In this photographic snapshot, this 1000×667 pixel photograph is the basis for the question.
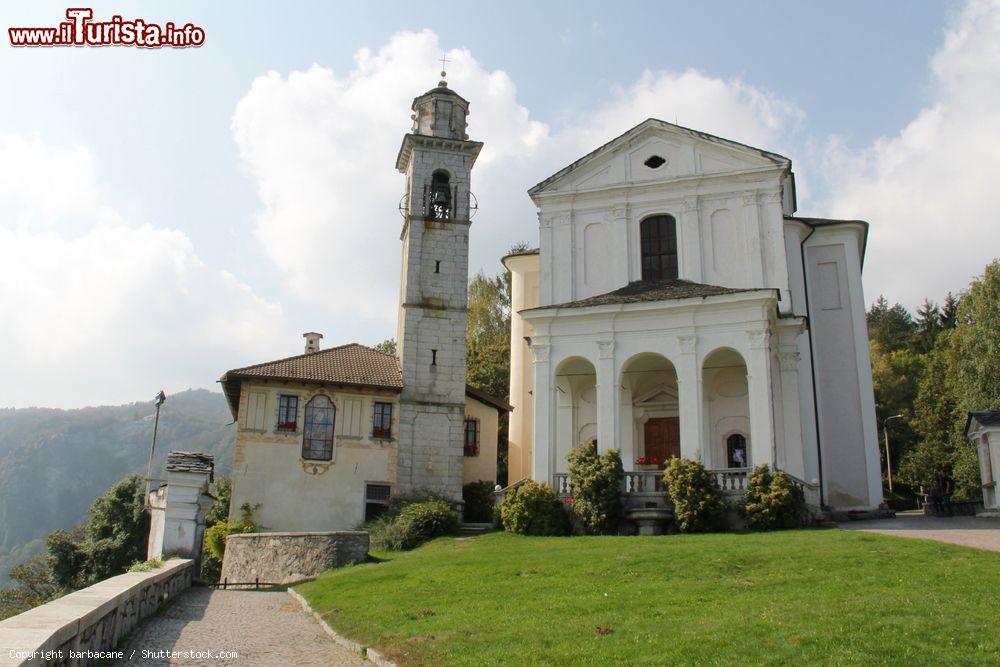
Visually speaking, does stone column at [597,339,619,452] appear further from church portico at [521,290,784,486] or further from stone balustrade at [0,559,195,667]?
stone balustrade at [0,559,195,667]

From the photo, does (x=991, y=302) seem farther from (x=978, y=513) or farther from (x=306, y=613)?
(x=306, y=613)

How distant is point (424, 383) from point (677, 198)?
11.2 m

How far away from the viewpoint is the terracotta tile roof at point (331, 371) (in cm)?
2938

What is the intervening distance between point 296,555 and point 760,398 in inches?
511

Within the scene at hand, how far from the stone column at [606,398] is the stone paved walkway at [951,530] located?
669 cm

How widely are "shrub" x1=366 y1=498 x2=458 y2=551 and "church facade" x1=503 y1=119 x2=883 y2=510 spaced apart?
3.10 m

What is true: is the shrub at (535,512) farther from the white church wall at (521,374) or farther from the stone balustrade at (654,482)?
the white church wall at (521,374)

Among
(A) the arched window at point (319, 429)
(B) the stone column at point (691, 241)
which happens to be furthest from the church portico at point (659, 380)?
(A) the arched window at point (319, 429)

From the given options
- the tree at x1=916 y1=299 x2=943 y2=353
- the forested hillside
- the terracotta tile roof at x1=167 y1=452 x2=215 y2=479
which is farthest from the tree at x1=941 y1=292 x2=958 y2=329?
the forested hillside

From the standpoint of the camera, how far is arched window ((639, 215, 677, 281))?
2958cm

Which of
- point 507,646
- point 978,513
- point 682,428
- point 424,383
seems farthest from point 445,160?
point 507,646

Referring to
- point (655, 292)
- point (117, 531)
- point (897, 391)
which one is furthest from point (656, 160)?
point (117, 531)

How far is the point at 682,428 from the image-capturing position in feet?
78.5

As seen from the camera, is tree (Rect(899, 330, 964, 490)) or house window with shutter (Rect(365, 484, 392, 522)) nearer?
house window with shutter (Rect(365, 484, 392, 522))
